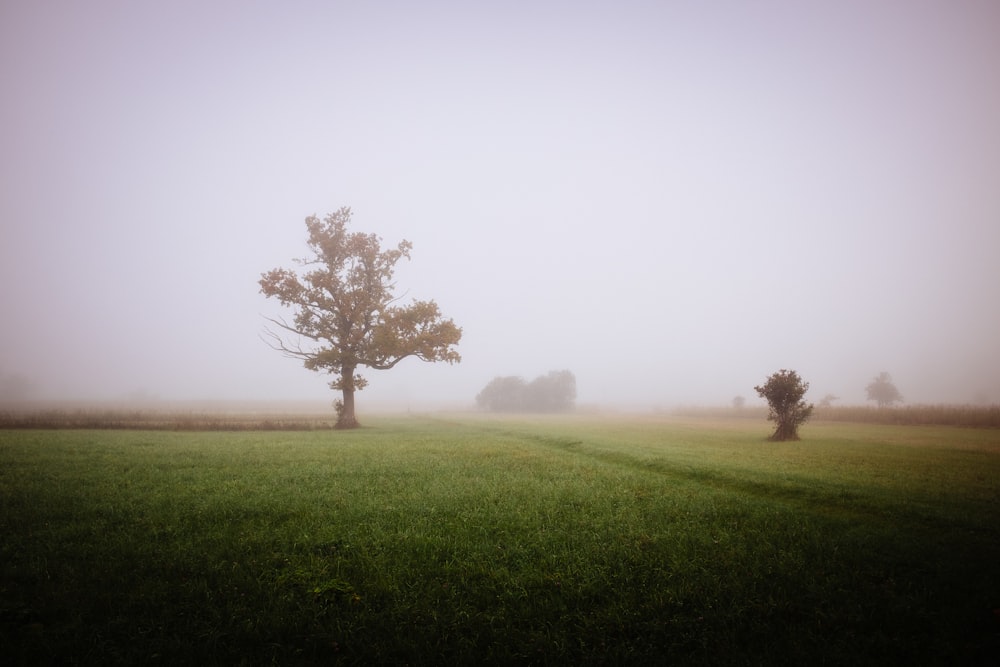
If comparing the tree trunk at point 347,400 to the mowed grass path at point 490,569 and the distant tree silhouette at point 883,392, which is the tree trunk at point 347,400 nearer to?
the mowed grass path at point 490,569

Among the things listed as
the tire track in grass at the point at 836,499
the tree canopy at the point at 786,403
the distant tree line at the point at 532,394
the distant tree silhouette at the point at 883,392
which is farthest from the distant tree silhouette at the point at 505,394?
the tire track in grass at the point at 836,499

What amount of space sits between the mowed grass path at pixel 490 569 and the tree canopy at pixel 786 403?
12.9 metres

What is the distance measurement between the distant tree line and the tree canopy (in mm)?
71835

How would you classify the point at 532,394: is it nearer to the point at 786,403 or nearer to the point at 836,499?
the point at 786,403

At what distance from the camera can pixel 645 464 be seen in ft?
50.7

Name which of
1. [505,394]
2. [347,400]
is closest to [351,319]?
[347,400]

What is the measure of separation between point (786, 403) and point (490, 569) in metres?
26.2

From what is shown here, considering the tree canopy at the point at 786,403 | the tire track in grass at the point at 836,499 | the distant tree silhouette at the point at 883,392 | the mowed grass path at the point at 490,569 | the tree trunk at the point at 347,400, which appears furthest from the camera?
the distant tree silhouette at the point at 883,392

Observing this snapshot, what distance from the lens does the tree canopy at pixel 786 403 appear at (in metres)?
24.6

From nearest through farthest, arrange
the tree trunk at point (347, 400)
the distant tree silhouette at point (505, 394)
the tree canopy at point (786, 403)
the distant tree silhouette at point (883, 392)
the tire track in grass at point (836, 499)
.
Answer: the tire track in grass at point (836, 499)
the tree canopy at point (786, 403)
the tree trunk at point (347, 400)
the distant tree silhouette at point (883, 392)
the distant tree silhouette at point (505, 394)

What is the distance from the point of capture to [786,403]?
2500 cm

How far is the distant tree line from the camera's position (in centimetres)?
9738

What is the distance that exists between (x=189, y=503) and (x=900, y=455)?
25.6 metres

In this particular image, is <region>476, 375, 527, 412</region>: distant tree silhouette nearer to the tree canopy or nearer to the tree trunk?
the tree trunk
